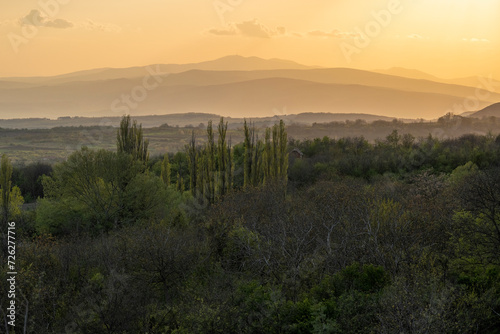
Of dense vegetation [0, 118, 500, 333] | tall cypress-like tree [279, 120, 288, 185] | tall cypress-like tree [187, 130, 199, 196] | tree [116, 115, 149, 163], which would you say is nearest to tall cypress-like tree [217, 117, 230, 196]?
tall cypress-like tree [187, 130, 199, 196]

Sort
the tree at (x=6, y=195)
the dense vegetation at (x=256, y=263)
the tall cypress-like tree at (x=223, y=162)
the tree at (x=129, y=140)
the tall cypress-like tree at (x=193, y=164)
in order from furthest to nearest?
the tall cypress-like tree at (x=193, y=164) → the tree at (x=129, y=140) → the tall cypress-like tree at (x=223, y=162) → the tree at (x=6, y=195) → the dense vegetation at (x=256, y=263)

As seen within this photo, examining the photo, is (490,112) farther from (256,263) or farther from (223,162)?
(256,263)

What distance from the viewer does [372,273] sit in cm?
1548

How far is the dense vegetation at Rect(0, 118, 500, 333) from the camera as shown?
1333cm

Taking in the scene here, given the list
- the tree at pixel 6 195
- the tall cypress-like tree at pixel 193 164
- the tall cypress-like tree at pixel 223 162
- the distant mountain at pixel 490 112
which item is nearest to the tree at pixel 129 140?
the tall cypress-like tree at pixel 193 164

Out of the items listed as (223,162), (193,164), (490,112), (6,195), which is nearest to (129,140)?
(193,164)

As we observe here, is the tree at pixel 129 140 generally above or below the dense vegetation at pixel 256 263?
above

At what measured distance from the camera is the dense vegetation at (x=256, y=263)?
43.7ft

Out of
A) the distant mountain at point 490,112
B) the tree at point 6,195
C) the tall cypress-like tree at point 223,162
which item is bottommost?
the tree at point 6,195

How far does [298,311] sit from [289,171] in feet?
122

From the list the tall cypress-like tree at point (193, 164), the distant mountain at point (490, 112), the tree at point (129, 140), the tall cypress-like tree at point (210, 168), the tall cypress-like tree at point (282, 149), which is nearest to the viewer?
the tall cypress-like tree at point (210, 168)

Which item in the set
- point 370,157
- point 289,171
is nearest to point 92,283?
point 289,171

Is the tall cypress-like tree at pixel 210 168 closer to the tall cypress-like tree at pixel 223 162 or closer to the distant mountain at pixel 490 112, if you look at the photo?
the tall cypress-like tree at pixel 223 162

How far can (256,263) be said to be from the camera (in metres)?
19.1
